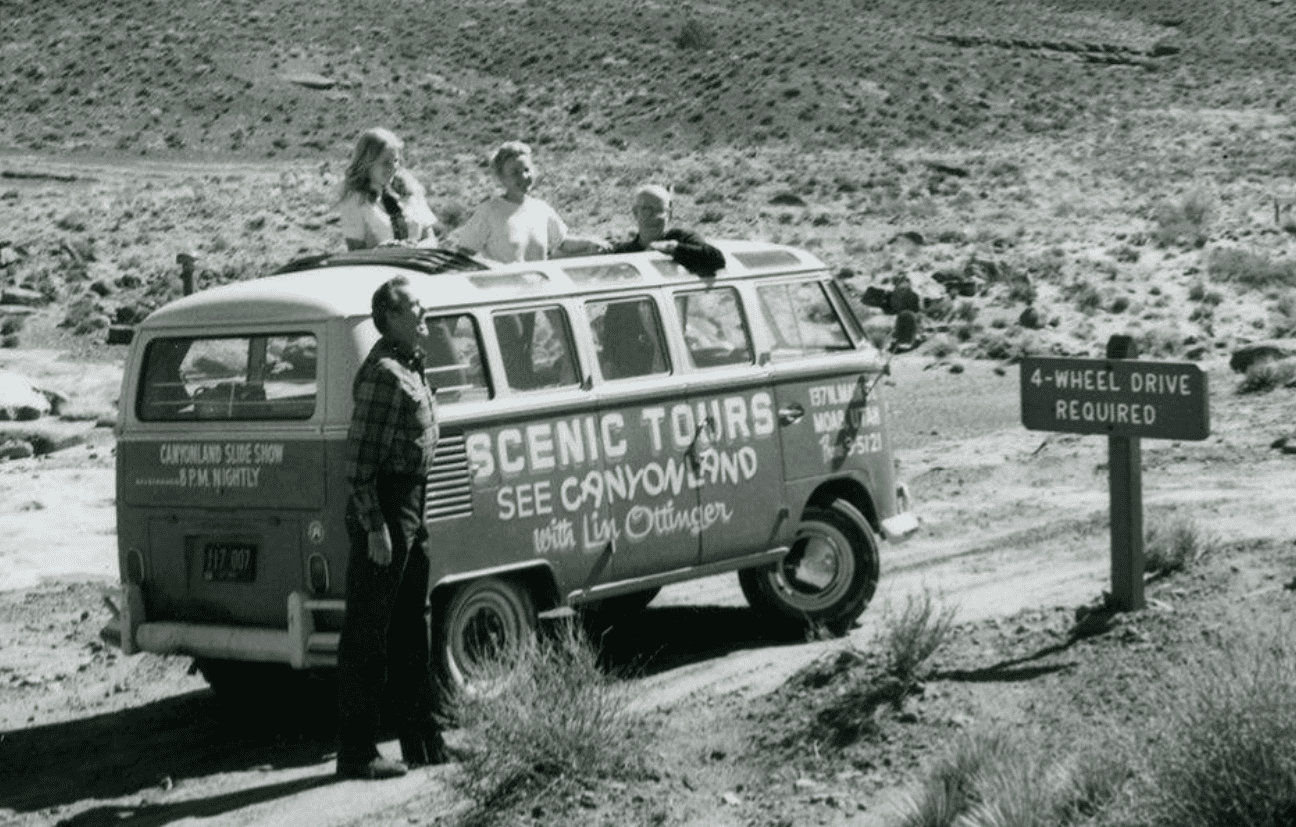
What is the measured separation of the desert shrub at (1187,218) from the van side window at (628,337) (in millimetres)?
27377

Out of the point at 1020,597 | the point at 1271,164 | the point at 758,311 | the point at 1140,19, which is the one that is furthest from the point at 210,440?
the point at 1140,19

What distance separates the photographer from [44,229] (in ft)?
139

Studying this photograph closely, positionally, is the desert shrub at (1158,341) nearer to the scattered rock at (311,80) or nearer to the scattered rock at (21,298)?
the scattered rock at (21,298)

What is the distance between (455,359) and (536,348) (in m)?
0.52

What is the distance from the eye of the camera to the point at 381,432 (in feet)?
27.8

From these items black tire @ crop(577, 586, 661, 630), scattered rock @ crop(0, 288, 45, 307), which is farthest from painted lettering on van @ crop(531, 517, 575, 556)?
scattered rock @ crop(0, 288, 45, 307)

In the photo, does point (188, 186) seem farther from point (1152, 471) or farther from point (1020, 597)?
point (1020, 597)

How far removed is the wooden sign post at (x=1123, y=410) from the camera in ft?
30.7

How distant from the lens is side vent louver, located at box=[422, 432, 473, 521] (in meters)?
9.36

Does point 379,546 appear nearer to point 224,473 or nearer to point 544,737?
point 544,737

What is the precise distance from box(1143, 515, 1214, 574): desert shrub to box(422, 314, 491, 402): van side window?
10.7ft

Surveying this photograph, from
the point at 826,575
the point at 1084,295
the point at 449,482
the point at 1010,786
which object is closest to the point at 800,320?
the point at 826,575

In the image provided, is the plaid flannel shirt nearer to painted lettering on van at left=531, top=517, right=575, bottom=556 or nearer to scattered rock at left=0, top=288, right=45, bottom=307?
painted lettering on van at left=531, top=517, right=575, bottom=556

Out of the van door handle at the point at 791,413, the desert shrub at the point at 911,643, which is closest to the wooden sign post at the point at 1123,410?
the desert shrub at the point at 911,643
